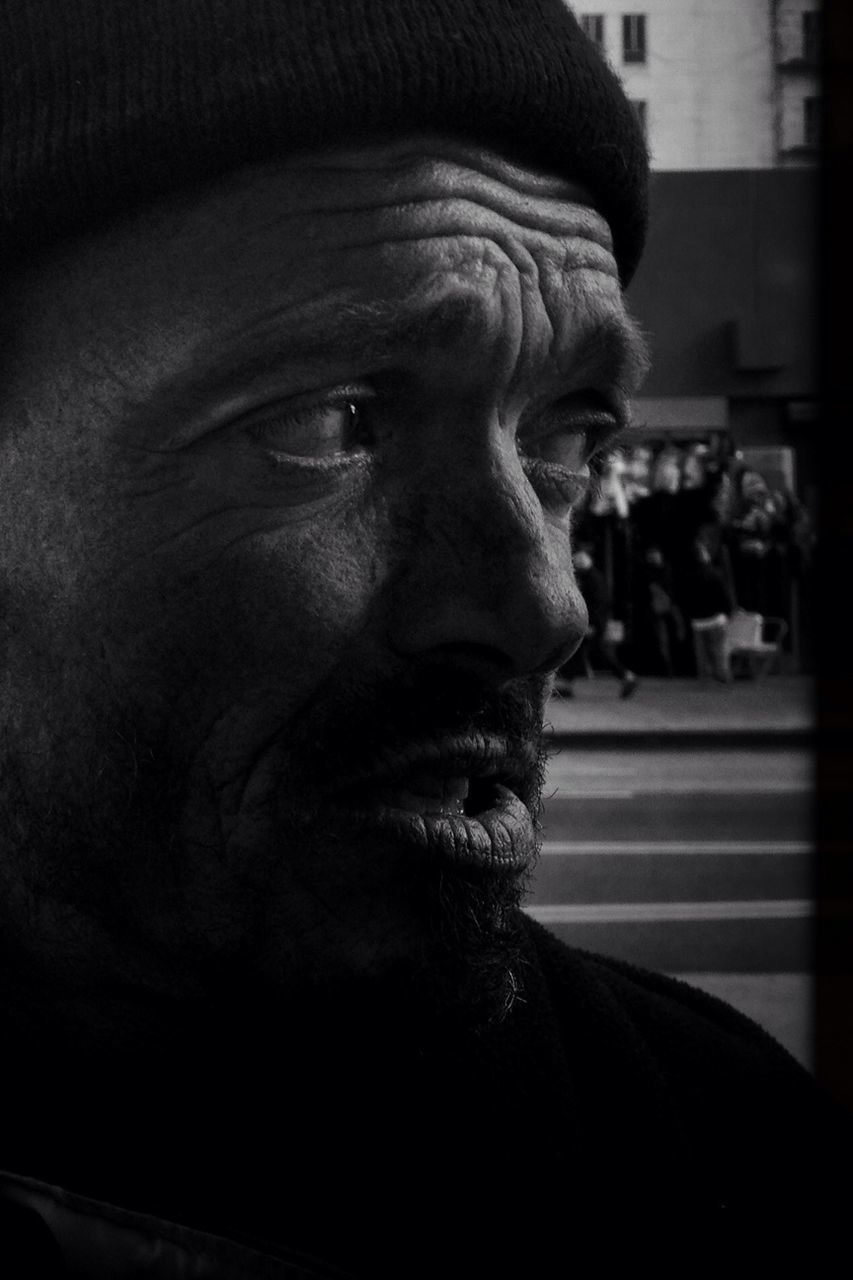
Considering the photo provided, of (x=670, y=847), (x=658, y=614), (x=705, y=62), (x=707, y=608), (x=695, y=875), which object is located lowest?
(x=707, y=608)

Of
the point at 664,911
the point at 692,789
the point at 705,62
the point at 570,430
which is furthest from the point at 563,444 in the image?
the point at 692,789

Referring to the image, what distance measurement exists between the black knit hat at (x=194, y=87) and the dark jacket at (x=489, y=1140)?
0.50m

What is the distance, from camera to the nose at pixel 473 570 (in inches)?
32.9

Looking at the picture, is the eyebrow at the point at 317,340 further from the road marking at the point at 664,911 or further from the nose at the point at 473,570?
the road marking at the point at 664,911

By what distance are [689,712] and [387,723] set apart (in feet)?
35.2

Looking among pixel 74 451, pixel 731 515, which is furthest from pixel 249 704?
pixel 731 515

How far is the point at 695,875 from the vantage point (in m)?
5.82

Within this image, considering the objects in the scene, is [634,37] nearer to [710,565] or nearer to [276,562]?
[276,562]

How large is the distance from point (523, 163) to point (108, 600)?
379 millimetres

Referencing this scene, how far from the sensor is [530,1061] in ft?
3.42

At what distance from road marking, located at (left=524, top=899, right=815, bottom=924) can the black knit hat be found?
4.27 meters

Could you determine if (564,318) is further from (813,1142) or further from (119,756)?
(813,1142)

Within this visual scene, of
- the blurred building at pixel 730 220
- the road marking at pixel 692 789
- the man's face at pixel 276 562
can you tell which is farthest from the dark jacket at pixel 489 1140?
the road marking at pixel 692 789

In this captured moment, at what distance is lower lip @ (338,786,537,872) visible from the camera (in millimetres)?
833
